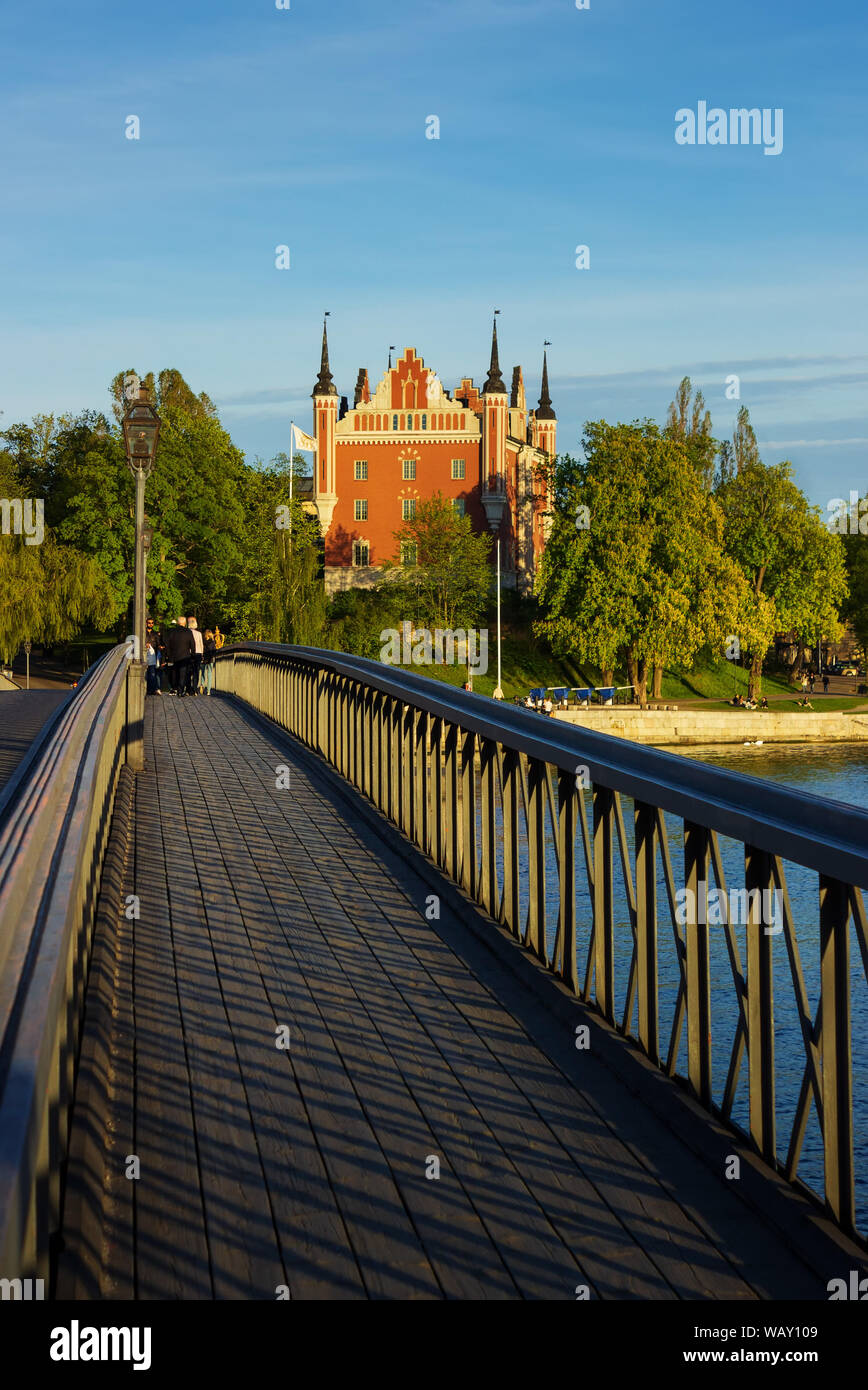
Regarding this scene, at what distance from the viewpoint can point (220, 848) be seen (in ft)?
29.8

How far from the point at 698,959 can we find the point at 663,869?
35.8 inches

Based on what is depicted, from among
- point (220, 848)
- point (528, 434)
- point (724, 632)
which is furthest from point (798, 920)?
point (528, 434)

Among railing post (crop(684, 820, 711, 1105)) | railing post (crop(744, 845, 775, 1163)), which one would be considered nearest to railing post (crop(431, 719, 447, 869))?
railing post (crop(684, 820, 711, 1105))

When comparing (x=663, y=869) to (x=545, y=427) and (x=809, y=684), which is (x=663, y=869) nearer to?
(x=809, y=684)

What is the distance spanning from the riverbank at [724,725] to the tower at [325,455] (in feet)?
91.8

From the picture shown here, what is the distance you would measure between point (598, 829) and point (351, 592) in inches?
2985

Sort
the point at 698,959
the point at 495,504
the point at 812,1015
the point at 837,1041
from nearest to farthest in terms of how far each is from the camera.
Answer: the point at 837,1041 < the point at 698,959 < the point at 812,1015 < the point at 495,504

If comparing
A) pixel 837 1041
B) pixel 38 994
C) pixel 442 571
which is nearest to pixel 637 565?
pixel 442 571

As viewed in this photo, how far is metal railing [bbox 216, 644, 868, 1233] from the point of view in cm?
342

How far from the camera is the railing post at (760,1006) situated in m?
3.83

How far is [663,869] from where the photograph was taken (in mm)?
5191

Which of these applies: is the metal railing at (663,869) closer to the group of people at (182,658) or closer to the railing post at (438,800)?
the railing post at (438,800)

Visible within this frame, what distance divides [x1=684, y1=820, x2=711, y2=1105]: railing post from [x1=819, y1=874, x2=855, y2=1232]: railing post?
733mm
